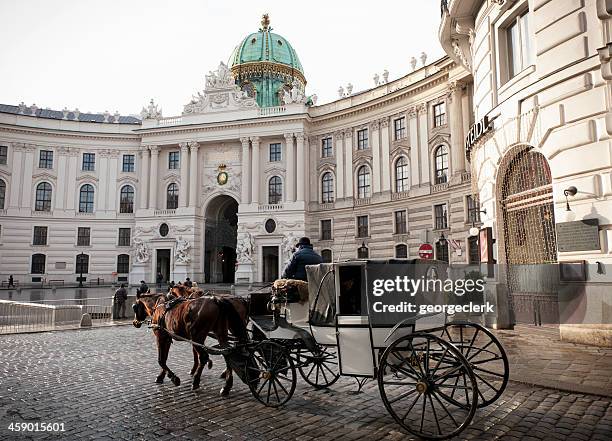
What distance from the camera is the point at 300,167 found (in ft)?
136

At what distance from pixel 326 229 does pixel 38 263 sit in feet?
96.1

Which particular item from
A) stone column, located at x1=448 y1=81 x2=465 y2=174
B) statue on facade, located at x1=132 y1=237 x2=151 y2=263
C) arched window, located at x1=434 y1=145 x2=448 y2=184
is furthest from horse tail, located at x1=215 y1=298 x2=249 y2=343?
statue on facade, located at x1=132 y1=237 x2=151 y2=263

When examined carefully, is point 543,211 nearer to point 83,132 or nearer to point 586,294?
point 586,294

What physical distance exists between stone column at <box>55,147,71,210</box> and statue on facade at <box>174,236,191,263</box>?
13.6 meters

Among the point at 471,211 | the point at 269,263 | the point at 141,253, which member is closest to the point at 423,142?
the point at 471,211

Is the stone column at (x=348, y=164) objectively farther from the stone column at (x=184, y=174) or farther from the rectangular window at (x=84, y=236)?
the rectangular window at (x=84, y=236)

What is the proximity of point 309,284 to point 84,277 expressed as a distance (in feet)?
145

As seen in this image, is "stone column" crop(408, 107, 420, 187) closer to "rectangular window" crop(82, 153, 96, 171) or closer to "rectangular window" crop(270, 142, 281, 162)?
"rectangular window" crop(270, 142, 281, 162)

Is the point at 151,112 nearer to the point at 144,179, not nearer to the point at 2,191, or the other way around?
the point at 144,179

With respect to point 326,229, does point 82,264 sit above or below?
below

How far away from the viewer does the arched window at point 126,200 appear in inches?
1845

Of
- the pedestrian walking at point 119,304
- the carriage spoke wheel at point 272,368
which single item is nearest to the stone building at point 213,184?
the pedestrian walking at point 119,304

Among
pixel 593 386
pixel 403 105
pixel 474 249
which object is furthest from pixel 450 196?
pixel 593 386

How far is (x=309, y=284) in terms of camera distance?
6555 millimetres
